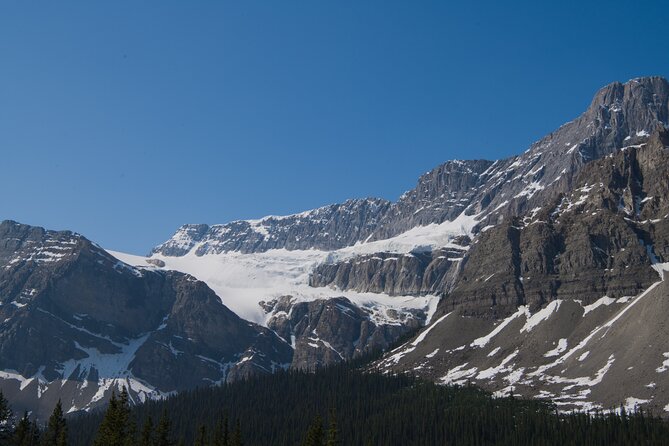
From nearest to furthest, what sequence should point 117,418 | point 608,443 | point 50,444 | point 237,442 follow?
point 117,418 → point 50,444 → point 237,442 → point 608,443

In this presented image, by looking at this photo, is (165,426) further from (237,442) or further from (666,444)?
(666,444)

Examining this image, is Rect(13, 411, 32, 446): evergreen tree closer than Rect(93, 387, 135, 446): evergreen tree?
No

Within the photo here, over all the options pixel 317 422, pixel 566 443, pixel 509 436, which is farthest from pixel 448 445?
pixel 317 422

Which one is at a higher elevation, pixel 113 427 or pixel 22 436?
pixel 113 427

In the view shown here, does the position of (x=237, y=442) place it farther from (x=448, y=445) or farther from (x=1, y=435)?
(x=448, y=445)

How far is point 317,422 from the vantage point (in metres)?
→ 105

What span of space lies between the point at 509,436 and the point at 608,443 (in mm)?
25057

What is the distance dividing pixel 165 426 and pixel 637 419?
124 m

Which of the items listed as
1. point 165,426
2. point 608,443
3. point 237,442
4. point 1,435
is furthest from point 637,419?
point 1,435

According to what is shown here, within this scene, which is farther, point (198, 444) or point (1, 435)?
point (198, 444)

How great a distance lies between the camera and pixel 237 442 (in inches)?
4929

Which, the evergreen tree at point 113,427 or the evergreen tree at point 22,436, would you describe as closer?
the evergreen tree at point 113,427

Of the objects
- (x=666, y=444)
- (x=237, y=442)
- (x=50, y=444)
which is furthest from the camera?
(x=666, y=444)

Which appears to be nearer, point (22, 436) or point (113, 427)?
point (113, 427)
